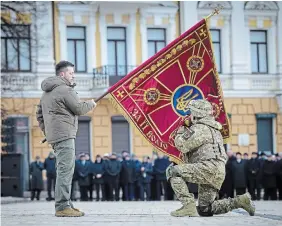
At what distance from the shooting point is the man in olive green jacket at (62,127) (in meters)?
9.22

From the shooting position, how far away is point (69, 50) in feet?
99.0

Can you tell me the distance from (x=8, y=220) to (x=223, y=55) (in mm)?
23213

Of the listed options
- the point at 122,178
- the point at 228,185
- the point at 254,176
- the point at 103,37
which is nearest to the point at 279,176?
the point at 254,176

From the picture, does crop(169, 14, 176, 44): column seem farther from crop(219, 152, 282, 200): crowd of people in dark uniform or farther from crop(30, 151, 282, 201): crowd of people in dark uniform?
crop(219, 152, 282, 200): crowd of people in dark uniform

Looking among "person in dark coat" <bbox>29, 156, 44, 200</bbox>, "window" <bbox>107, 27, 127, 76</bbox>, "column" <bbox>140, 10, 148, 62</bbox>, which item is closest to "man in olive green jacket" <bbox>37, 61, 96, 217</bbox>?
"person in dark coat" <bbox>29, 156, 44, 200</bbox>

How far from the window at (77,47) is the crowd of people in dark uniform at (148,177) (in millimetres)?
7364

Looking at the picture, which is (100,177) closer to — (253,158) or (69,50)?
(253,158)

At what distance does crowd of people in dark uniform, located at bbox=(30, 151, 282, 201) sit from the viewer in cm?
2228

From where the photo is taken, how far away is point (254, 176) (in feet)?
74.4

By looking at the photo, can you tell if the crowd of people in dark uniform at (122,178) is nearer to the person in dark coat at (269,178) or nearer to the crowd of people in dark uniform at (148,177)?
the crowd of people in dark uniform at (148,177)

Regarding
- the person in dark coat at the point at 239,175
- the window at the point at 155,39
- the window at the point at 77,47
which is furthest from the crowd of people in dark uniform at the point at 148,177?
the window at the point at 155,39

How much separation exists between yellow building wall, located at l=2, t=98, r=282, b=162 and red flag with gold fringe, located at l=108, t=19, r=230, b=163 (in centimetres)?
1620

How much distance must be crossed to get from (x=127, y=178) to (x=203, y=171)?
46.0 feet

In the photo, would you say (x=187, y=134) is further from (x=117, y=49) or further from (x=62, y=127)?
(x=117, y=49)
